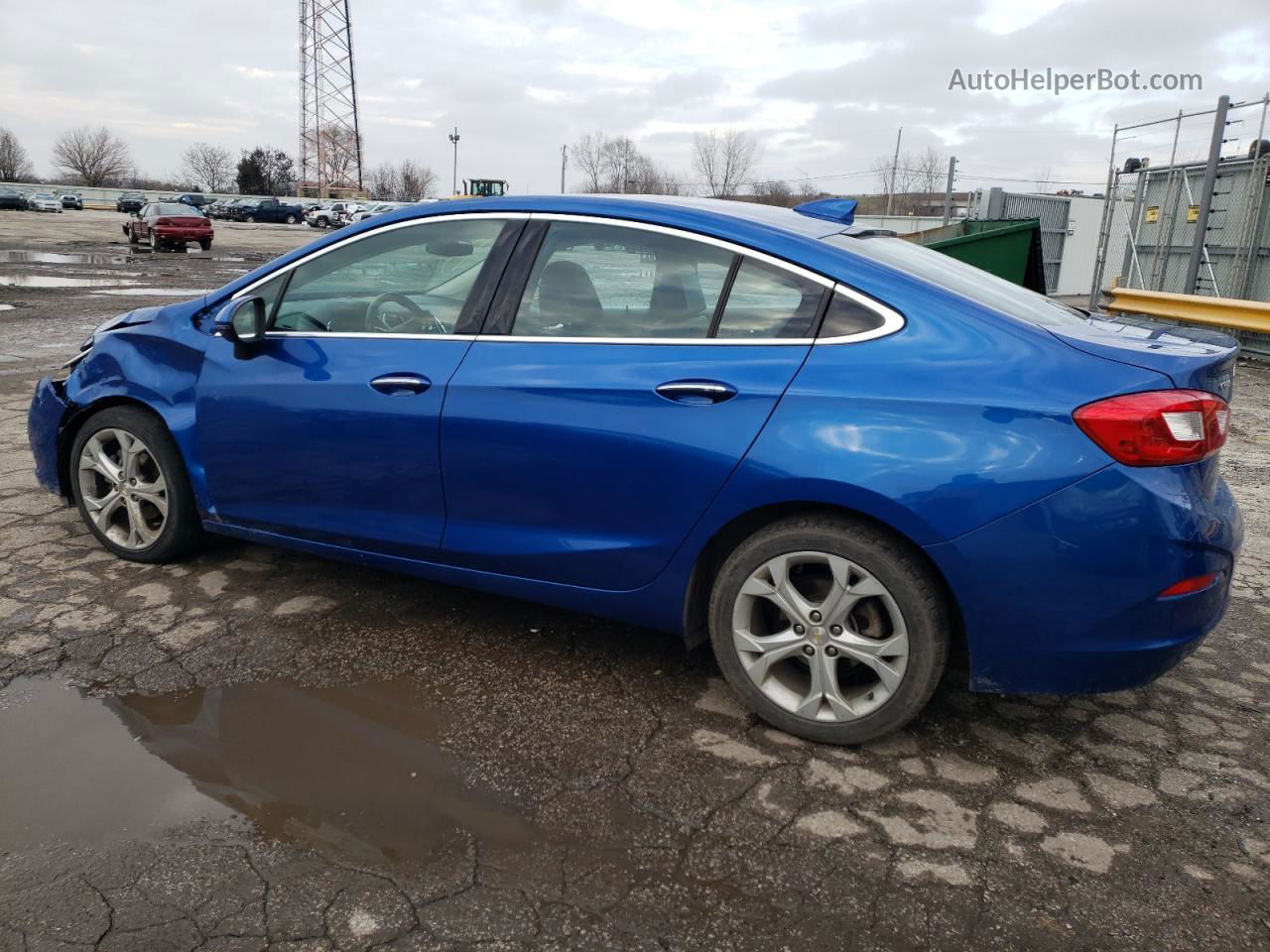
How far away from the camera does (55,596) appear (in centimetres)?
388

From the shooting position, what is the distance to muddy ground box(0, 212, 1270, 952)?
7.28 feet

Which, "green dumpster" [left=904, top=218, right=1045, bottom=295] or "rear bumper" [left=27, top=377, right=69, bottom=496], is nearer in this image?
"rear bumper" [left=27, top=377, right=69, bottom=496]

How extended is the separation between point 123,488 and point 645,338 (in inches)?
99.0

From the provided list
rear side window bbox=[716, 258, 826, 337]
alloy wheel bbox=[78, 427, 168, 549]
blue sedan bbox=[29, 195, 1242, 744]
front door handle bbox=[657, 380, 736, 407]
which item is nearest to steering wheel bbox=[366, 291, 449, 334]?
blue sedan bbox=[29, 195, 1242, 744]

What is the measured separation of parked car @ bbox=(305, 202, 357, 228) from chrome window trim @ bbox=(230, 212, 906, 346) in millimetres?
59637

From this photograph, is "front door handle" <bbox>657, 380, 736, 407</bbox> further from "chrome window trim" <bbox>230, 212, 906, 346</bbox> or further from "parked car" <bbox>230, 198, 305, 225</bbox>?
"parked car" <bbox>230, 198, 305, 225</bbox>

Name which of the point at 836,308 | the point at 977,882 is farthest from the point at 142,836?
the point at 836,308

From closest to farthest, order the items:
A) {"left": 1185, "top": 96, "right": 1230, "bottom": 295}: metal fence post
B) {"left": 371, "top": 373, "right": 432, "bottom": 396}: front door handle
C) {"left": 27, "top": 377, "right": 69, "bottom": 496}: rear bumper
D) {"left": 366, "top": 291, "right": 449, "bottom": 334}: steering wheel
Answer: {"left": 371, "top": 373, "right": 432, "bottom": 396}: front door handle → {"left": 366, "top": 291, "right": 449, "bottom": 334}: steering wheel → {"left": 27, "top": 377, "right": 69, "bottom": 496}: rear bumper → {"left": 1185, "top": 96, "right": 1230, "bottom": 295}: metal fence post

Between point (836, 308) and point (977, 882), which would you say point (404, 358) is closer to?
point (836, 308)

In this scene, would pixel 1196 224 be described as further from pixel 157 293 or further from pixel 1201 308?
pixel 157 293

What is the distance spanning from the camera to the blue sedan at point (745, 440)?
258 cm

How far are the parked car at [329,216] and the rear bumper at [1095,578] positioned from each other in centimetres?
6144

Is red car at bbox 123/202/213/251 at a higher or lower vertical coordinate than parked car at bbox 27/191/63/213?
lower

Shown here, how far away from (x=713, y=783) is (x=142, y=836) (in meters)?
1.49
